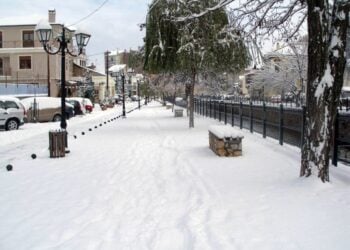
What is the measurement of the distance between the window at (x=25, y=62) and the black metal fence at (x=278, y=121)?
4029 centimetres

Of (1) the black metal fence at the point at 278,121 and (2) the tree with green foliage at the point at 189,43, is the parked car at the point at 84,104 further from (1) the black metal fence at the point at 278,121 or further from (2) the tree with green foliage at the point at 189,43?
(1) the black metal fence at the point at 278,121

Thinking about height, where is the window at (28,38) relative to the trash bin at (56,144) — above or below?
above

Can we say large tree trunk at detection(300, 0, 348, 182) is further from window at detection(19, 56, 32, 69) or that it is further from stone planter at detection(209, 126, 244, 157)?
window at detection(19, 56, 32, 69)

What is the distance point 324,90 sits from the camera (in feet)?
25.2

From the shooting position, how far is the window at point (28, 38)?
59.2 metres

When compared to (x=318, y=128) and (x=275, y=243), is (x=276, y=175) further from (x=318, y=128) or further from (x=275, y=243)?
(x=275, y=243)

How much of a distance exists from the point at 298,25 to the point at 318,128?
11.4ft

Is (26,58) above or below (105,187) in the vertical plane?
above

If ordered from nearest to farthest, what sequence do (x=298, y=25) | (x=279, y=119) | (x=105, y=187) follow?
1. (x=105, y=187)
2. (x=298, y=25)
3. (x=279, y=119)

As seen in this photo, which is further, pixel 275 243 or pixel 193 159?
pixel 193 159

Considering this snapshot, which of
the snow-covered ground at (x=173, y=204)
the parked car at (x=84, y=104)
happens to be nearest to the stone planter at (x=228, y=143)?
the snow-covered ground at (x=173, y=204)

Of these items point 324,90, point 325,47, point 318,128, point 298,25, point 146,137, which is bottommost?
point 146,137

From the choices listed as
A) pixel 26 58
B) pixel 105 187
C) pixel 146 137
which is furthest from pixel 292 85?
pixel 105 187

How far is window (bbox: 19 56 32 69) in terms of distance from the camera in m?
59.2
